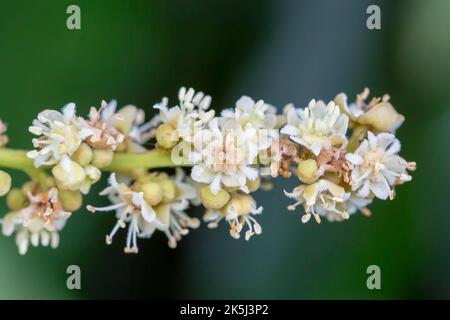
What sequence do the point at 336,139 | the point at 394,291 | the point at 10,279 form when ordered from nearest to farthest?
the point at 336,139 → the point at 10,279 → the point at 394,291

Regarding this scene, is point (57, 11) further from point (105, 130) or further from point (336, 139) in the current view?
point (336, 139)

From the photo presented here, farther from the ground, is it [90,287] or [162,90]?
[162,90]

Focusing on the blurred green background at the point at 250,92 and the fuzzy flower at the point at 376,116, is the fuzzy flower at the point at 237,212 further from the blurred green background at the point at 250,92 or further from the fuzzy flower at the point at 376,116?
the blurred green background at the point at 250,92

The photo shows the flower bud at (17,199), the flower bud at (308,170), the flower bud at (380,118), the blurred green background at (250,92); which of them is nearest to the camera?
the flower bud at (308,170)

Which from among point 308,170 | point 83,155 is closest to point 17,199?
point 83,155

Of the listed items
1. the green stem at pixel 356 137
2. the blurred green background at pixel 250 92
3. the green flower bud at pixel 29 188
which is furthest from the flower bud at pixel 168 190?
A: the blurred green background at pixel 250 92
